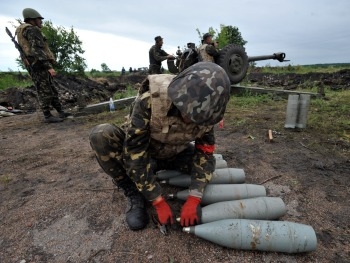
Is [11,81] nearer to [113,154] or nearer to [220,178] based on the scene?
[113,154]

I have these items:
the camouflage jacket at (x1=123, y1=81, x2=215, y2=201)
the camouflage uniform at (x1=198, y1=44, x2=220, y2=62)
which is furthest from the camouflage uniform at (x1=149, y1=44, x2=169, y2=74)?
the camouflage jacket at (x1=123, y1=81, x2=215, y2=201)

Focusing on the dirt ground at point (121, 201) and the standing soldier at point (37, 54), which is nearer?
the dirt ground at point (121, 201)

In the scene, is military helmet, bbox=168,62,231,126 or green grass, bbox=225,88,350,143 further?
green grass, bbox=225,88,350,143

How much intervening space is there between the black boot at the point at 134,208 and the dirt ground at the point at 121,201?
2.8 inches

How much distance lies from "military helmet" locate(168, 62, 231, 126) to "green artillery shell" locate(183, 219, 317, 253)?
79cm

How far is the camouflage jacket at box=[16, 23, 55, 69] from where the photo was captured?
5.40 meters

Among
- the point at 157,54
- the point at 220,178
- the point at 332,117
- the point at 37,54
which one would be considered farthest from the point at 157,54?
the point at 220,178

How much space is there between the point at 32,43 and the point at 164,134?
4752mm

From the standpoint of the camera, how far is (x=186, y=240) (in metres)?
2.04

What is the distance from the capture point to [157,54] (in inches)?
361

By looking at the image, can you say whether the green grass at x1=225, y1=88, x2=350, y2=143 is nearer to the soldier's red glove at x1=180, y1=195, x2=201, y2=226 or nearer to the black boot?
the soldier's red glove at x1=180, y1=195, x2=201, y2=226

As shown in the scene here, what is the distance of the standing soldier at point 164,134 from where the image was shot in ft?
5.83

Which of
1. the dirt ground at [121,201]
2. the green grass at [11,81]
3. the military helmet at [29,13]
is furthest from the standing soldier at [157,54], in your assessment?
the green grass at [11,81]

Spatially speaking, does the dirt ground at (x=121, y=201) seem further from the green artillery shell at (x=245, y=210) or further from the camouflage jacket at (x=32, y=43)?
the camouflage jacket at (x=32, y=43)
